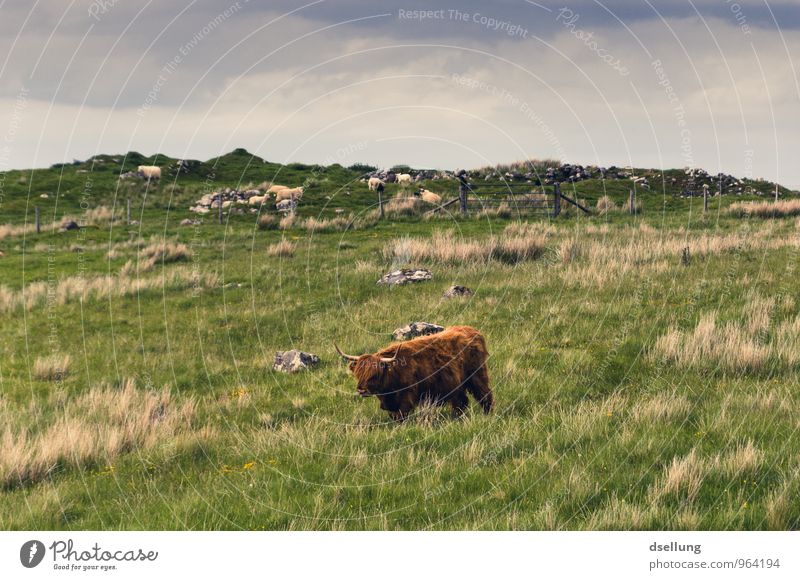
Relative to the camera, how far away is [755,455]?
605 centimetres

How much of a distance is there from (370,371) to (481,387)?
1.60 m

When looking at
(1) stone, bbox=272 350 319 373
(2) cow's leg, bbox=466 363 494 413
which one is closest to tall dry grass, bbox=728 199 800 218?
(1) stone, bbox=272 350 319 373

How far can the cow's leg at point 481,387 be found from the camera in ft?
26.2

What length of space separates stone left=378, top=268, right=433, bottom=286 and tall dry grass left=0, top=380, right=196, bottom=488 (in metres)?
7.06

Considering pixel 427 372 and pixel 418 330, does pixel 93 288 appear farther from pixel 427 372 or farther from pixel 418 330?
pixel 427 372

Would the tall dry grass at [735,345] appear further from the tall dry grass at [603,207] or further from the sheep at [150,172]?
the sheep at [150,172]

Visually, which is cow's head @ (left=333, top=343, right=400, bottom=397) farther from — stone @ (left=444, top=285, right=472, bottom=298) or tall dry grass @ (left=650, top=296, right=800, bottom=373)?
stone @ (left=444, top=285, right=472, bottom=298)

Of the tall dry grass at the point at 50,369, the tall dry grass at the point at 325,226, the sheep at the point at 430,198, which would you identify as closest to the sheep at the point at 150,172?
the sheep at the point at 430,198

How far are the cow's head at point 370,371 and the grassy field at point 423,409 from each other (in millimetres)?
597

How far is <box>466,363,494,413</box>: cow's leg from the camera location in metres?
7.97

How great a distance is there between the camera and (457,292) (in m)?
14.8

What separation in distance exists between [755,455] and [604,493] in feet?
4.99

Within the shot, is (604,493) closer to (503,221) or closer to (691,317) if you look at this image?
(691,317)

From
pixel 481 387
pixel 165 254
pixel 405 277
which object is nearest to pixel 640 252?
pixel 405 277
